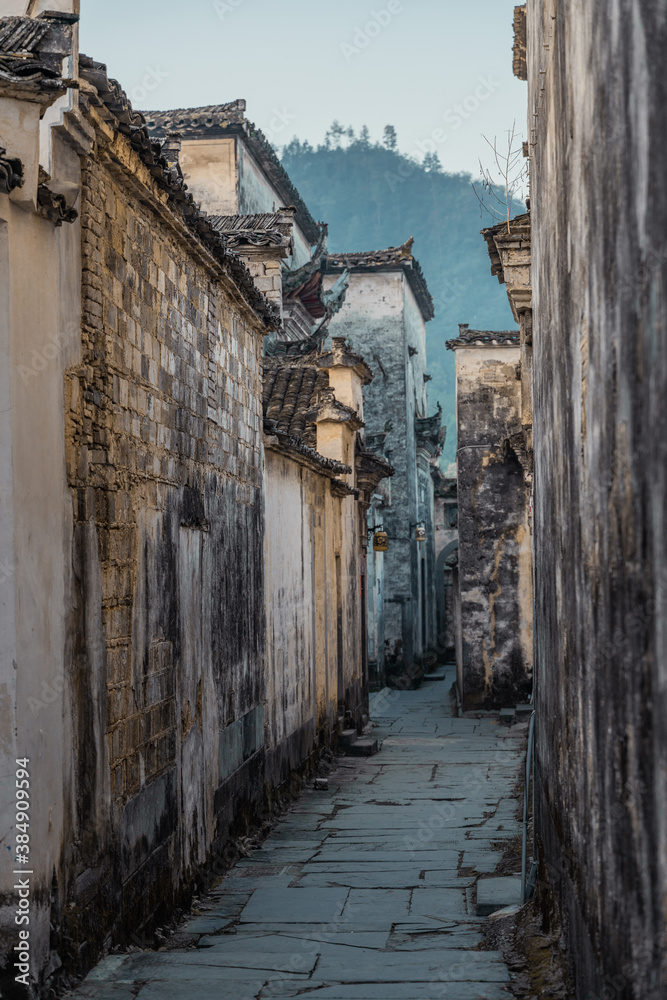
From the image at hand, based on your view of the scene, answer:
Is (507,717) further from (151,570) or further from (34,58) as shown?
(34,58)

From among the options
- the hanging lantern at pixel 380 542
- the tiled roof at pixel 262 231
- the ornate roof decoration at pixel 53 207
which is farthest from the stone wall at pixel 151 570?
the hanging lantern at pixel 380 542

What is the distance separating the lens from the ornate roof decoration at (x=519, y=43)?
30.8 ft

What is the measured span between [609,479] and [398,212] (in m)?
92.2

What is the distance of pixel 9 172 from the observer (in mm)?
4410

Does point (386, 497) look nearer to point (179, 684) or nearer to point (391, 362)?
point (391, 362)

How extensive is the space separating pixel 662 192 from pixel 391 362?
2816cm

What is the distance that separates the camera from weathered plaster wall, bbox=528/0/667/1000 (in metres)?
2.42

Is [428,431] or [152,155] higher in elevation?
[428,431]

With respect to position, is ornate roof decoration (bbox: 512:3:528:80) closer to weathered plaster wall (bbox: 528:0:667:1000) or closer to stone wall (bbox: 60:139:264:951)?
stone wall (bbox: 60:139:264:951)

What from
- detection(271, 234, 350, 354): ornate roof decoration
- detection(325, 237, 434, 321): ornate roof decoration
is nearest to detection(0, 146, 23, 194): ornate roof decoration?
A: detection(271, 234, 350, 354): ornate roof decoration

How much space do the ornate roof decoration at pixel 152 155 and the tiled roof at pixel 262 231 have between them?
273cm

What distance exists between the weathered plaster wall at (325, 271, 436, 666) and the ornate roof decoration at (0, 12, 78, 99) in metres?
24.1

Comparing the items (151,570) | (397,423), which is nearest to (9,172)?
(151,570)

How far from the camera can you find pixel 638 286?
99.9 inches
